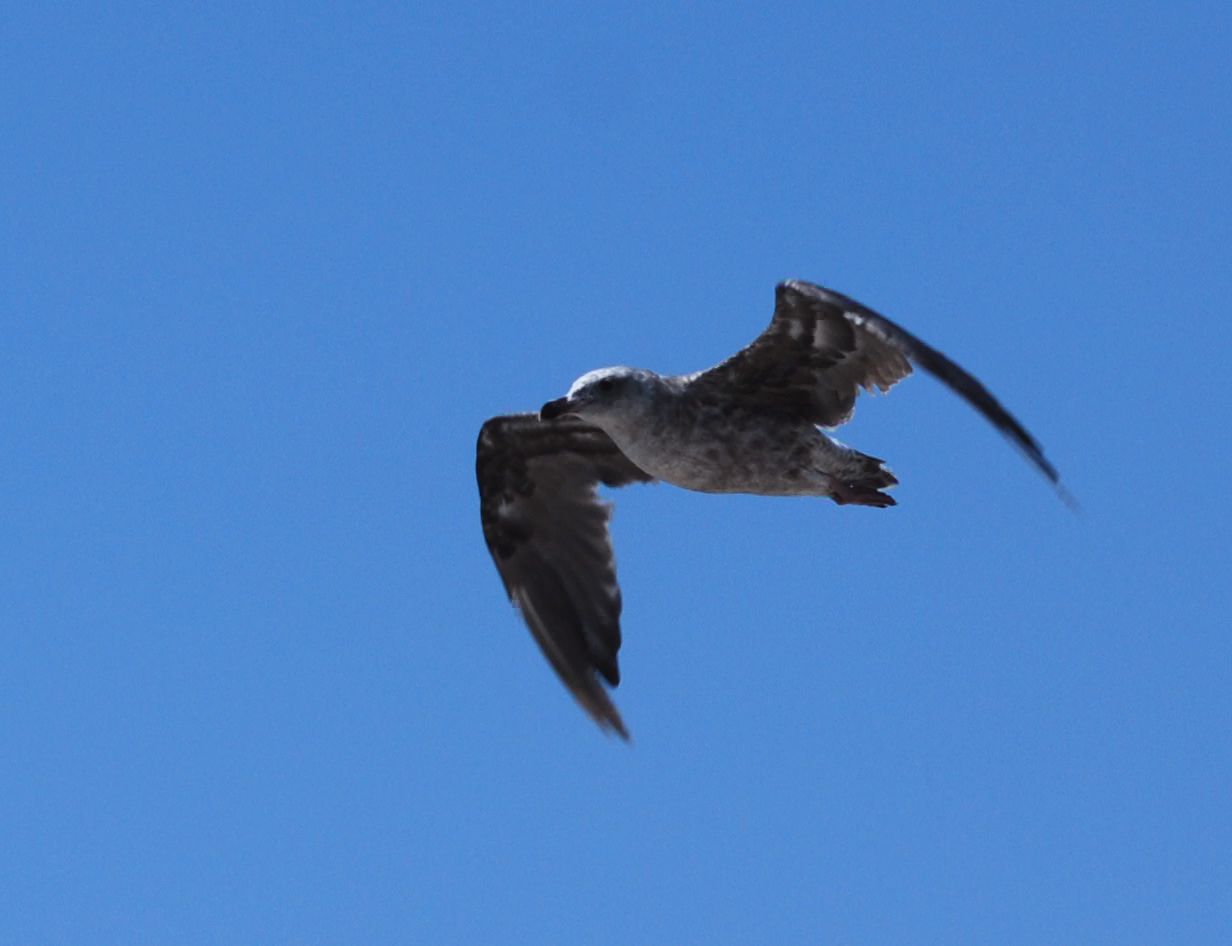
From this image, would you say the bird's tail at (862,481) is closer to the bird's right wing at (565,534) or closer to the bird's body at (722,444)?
the bird's body at (722,444)

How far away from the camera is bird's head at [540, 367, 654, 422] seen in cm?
1521

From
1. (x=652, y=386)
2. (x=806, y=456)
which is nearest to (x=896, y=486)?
(x=806, y=456)

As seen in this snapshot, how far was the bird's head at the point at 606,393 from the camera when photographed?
15.2 meters

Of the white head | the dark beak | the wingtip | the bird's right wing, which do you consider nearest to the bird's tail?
the white head

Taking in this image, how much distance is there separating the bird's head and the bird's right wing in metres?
2.69

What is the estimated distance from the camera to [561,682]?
18250mm

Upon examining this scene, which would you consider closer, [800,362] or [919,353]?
[919,353]

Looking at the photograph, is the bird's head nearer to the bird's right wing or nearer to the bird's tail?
the bird's tail

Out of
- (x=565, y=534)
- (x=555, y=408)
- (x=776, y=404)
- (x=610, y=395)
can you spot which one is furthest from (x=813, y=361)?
(x=565, y=534)

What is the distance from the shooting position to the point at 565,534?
18.4 m

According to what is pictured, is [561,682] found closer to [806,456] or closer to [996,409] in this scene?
[806,456]

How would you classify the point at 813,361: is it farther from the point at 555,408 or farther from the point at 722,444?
the point at 555,408

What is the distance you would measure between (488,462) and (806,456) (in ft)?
12.9

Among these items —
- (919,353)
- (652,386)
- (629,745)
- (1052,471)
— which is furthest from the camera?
(629,745)
